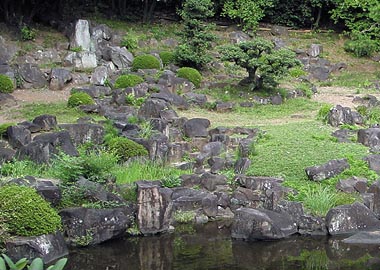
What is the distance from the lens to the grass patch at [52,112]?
2161 cm

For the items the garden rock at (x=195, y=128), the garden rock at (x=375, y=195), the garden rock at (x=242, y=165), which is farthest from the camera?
the garden rock at (x=195, y=128)

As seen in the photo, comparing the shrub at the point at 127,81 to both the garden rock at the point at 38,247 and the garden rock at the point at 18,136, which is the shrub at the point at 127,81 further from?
the garden rock at the point at 38,247

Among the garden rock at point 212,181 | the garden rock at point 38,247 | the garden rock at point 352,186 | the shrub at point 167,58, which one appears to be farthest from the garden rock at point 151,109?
the garden rock at point 38,247

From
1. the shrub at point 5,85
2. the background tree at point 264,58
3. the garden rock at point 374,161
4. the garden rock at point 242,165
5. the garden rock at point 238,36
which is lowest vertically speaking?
the shrub at point 5,85

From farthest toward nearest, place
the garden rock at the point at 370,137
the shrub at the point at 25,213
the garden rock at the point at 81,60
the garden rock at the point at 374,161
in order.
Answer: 1. the garden rock at the point at 81,60
2. the garden rock at the point at 370,137
3. the garden rock at the point at 374,161
4. the shrub at the point at 25,213

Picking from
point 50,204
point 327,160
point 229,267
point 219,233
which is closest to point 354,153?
point 327,160

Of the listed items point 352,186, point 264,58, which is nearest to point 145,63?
point 264,58

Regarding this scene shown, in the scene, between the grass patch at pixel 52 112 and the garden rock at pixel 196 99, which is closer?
the grass patch at pixel 52 112

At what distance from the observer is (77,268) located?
11.7 metres

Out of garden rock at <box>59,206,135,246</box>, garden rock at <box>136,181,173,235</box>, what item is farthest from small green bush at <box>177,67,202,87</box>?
garden rock at <box>59,206,135,246</box>

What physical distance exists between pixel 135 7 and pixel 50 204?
74.6 ft

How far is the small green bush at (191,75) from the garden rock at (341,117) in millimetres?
7035

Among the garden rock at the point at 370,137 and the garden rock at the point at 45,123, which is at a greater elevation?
the garden rock at the point at 370,137

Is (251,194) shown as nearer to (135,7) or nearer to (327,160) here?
(327,160)
